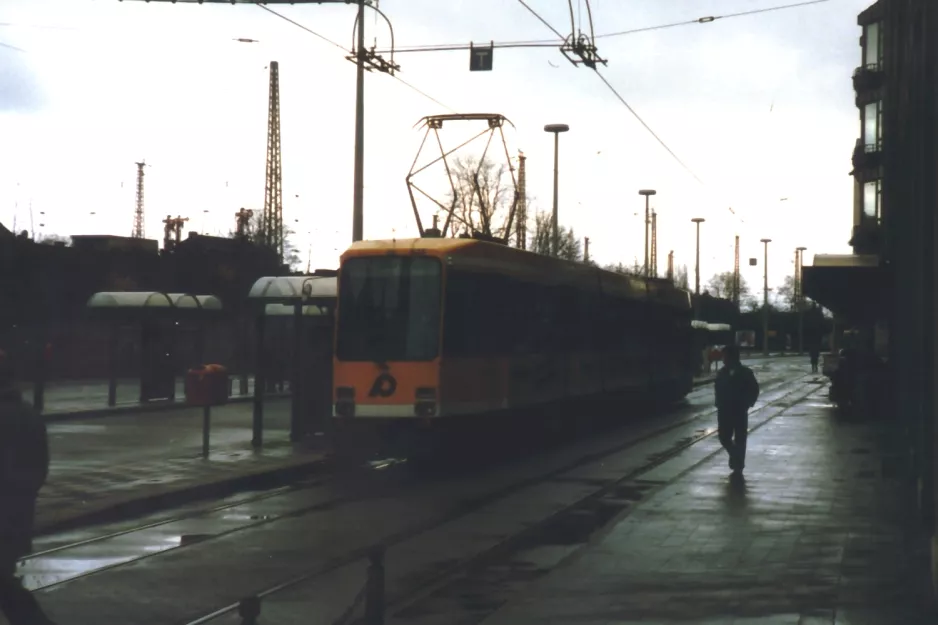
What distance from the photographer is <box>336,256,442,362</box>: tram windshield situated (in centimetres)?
1762

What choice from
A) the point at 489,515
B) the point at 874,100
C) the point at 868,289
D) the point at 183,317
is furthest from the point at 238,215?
the point at 489,515

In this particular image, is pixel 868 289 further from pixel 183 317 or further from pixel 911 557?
pixel 911 557

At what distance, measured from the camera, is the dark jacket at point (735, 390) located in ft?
55.8

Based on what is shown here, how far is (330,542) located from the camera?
1166 cm

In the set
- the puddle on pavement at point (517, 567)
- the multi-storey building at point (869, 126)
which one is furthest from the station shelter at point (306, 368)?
the multi-storey building at point (869, 126)

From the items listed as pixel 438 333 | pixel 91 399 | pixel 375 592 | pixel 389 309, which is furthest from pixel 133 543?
pixel 91 399

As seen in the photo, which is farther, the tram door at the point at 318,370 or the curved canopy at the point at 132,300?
the curved canopy at the point at 132,300

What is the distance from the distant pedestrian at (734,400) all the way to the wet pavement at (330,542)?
4.50 feet

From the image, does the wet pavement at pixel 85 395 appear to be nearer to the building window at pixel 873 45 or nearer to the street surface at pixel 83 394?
the street surface at pixel 83 394

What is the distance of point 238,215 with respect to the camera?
94875mm

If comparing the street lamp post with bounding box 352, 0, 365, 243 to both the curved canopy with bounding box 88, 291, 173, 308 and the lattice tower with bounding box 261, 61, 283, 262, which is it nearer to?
the curved canopy with bounding box 88, 291, 173, 308

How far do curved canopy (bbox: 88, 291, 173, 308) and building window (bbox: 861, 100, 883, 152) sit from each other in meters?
31.5

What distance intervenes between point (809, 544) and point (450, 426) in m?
7.00

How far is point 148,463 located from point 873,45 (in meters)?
43.5
